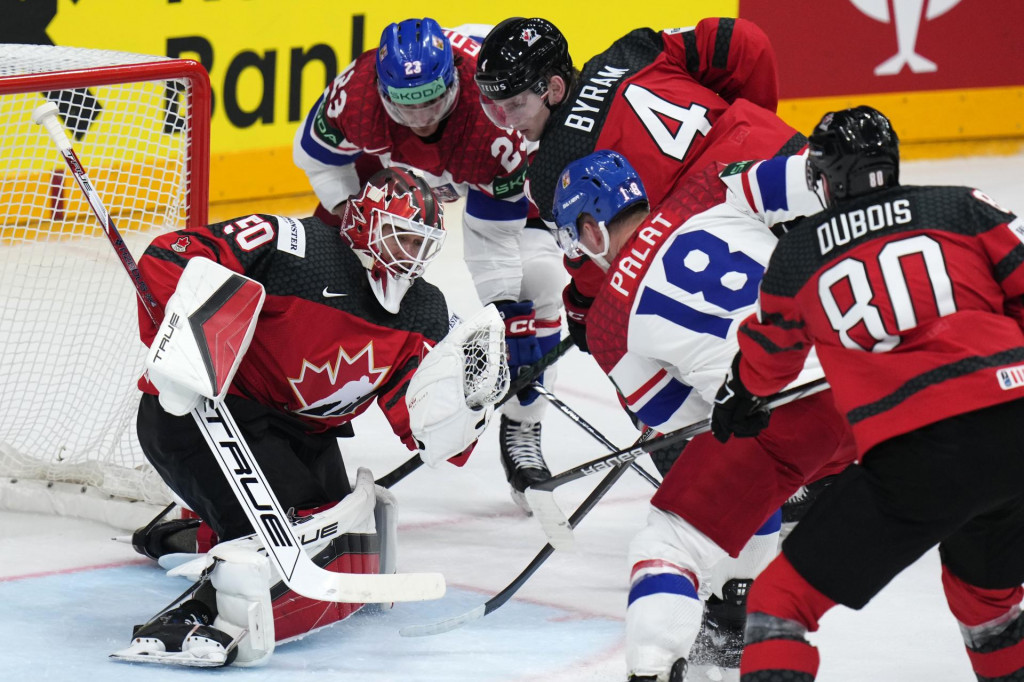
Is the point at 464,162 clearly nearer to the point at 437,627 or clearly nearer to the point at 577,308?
the point at 577,308

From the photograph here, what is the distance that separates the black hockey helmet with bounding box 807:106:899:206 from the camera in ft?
6.98

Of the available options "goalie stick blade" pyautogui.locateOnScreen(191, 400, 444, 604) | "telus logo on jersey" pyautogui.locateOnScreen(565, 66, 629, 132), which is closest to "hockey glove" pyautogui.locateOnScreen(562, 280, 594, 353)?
"telus logo on jersey" pyautogui.locateOnScreen(565, 66, 629, 132)

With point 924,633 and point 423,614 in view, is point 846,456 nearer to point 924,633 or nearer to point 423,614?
point 924,633

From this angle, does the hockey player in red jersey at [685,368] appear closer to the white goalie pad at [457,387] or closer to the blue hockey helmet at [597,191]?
the blue hockey helmet at [597,191]

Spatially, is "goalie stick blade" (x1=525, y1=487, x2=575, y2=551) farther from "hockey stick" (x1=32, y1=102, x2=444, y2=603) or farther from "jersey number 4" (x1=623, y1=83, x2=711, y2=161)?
"jersey number 4" (x1=623, y1=83, x2=711, y2=161)

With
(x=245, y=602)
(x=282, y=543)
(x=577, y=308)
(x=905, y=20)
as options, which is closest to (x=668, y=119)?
(x=577, y=308)

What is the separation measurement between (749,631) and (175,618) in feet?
3.79

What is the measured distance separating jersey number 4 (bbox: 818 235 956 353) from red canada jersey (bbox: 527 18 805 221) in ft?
3.23

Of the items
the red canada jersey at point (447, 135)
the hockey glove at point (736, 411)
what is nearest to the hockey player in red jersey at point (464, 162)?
the red canada jersey at point (447, 135)

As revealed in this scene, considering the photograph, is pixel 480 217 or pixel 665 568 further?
pixel 480 217

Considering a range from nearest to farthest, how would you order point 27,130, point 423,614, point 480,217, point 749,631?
point 749,631 < point 423,614 < point 480,217 < point 27,130

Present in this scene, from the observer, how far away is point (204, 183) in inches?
137

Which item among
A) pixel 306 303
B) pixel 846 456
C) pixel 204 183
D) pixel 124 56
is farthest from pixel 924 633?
pixel 124 56

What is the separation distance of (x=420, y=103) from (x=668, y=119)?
26.1 inches
